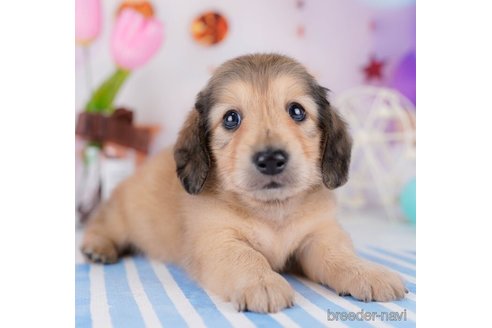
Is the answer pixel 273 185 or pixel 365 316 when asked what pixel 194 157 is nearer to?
pixel 273 185

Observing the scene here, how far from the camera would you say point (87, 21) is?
3.25m

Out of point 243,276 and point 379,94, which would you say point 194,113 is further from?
point 379,94

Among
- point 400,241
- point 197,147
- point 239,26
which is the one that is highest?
point 239,26

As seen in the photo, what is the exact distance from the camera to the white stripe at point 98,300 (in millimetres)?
2414

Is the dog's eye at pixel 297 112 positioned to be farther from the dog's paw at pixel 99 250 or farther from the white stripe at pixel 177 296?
the dog's paw at pixel 99 250

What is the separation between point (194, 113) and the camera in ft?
10.0

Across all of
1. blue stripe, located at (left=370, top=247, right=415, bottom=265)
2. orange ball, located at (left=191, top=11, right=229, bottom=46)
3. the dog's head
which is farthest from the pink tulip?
blue stripe, located at (left=370, top=247, right=415, bottom=265)

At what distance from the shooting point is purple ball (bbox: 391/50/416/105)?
3576mm

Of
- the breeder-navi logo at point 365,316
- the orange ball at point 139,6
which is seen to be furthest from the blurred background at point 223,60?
the breeder-navi logo at point 365,316

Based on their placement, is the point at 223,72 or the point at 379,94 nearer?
the point at 223,72

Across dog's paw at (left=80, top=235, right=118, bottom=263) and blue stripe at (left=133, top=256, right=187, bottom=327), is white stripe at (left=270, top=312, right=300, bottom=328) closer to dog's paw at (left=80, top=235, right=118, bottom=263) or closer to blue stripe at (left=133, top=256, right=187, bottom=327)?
blue stripe at (left=133, top=256, right=187, bottom=327)

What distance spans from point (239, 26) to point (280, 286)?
4.56 ft
